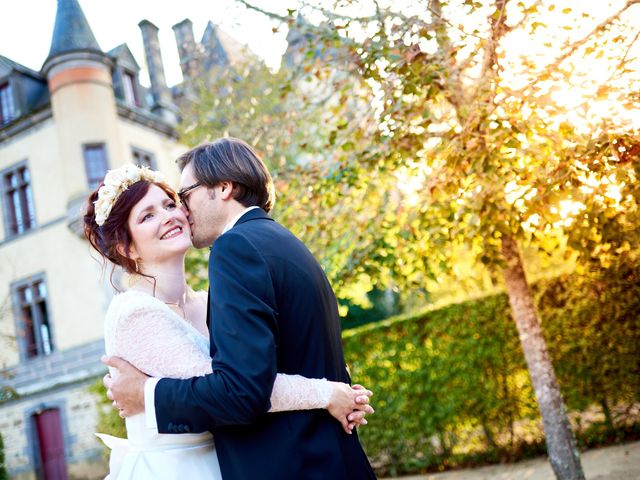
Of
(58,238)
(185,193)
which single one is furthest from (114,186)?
(58,238)

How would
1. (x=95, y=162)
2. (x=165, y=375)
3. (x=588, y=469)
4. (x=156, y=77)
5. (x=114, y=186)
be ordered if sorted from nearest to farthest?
(x=165, y=375) < (x=114, y=186) < (x=588, y=469) < (x=95, y=162) < (x=156, y=77)

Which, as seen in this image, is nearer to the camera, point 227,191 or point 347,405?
point 347,405

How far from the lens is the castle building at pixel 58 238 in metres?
18.0

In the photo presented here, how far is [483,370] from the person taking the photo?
28.1 ft

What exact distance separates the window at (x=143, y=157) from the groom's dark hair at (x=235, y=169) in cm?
1805

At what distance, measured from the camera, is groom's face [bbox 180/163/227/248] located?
2.70 meters

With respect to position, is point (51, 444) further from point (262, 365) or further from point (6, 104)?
point (262, 365)

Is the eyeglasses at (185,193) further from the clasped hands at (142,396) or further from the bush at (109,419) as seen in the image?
the bush at (109,419)

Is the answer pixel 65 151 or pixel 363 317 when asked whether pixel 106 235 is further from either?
pixel 363 317

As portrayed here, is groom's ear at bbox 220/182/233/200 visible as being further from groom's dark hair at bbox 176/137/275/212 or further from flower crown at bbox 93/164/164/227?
flower crown at bbox 93/164/164/227

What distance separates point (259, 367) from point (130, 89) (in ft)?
69.6

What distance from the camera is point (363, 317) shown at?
2316 centimetres

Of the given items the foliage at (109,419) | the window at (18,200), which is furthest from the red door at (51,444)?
the window at (18,200)

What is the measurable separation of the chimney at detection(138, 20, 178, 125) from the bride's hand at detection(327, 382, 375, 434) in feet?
68.4
